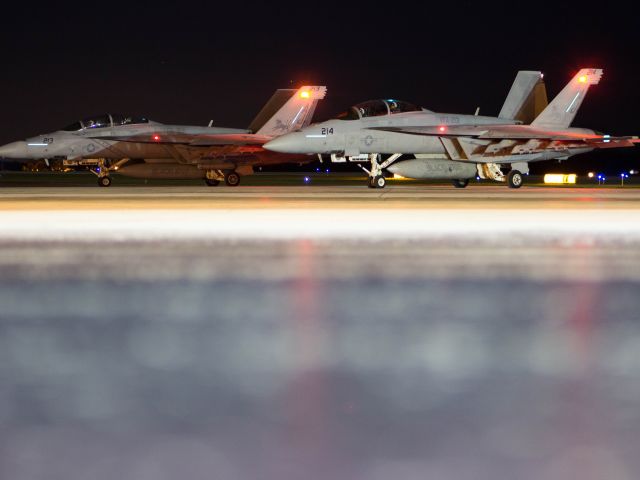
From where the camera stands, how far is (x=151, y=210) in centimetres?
2183

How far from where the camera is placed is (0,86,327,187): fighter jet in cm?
3756

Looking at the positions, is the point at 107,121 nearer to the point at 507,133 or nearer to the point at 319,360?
the point at 507,133

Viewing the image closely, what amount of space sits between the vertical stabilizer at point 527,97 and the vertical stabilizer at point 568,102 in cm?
112

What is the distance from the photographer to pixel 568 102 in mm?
36469

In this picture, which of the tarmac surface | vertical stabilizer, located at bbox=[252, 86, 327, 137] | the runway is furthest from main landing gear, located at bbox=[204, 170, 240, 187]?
the tarmac surface

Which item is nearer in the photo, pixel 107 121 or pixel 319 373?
pixel 319 373

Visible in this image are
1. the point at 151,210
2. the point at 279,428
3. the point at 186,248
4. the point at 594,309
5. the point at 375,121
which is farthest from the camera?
the point at 375,121

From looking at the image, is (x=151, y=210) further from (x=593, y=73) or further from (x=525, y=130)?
(x=593, y=73)

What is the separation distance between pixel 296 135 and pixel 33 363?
26.6 metres

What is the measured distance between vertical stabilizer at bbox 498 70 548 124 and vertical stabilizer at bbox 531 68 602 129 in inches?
44.1

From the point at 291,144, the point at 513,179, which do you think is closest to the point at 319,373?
the point at 291,144

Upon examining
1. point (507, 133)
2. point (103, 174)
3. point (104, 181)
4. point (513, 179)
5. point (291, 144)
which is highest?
point (291, 144)

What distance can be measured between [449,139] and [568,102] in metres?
5.56

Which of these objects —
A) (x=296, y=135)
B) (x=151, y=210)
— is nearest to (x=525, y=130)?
(x=296, y=135)
